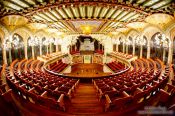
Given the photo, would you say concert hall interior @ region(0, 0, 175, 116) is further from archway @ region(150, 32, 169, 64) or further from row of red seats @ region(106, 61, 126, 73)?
row of red seats @ region(106, 61, 126, 73)

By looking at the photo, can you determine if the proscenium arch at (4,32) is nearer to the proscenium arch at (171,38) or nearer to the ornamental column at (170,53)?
the proscenium arch at (171,38)

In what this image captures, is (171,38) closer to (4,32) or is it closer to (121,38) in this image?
(121,38)

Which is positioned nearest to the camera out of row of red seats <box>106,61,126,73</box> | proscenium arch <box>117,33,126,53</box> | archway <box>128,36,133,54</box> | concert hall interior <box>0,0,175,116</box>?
concert hall interior <box>0,0,175,116</box>

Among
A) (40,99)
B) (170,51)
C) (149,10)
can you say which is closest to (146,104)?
(40,99)

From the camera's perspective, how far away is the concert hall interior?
14.2 feet

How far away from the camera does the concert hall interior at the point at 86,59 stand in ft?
14.2

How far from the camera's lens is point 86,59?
867 inches

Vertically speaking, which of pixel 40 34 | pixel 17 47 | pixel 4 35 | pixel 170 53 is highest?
pixel 40 34

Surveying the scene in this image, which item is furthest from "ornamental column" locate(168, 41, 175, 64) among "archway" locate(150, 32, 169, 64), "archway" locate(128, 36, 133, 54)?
"archway" locate(128, 36, 133, 54)

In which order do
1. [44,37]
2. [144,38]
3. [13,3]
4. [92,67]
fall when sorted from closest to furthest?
[13,3]
[144,38]
[44,37]
[92,67]

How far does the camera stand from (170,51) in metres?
11.2

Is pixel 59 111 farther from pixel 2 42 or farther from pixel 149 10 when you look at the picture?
pixel 2 42

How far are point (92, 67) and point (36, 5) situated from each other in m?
15.6

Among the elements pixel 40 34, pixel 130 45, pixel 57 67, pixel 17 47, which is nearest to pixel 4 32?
pixel 17 47
